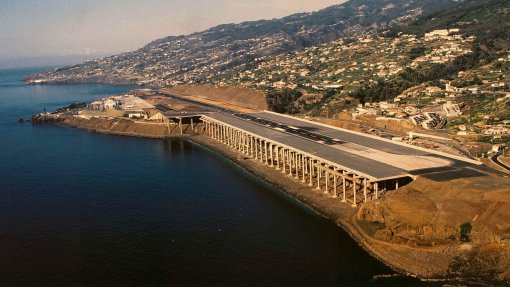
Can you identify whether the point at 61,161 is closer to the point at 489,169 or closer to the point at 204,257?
the point at 204,257

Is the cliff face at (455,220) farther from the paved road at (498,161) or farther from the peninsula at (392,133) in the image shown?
the paved road at (498,161)

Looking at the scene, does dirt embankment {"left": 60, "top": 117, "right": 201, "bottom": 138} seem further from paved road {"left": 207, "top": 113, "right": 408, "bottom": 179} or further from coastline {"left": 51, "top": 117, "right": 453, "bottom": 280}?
paved road {"left": 207, "top": 113, "right": 408, "bottom": 179}

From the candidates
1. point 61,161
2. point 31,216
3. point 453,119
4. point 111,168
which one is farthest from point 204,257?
point 453,119

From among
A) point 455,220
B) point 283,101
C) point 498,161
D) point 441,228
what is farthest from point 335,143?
point 283,101

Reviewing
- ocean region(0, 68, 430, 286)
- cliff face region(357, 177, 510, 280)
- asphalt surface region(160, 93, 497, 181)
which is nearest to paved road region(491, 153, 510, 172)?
asphalt surface region(160, 93, 497, 181)

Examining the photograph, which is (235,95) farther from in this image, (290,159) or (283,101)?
(290,159)

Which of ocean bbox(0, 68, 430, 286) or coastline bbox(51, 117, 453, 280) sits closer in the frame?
coastline bbox(51, 117, 453, 280)
